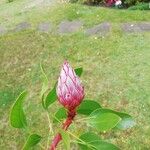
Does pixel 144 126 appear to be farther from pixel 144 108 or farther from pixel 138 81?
pixel 138 81

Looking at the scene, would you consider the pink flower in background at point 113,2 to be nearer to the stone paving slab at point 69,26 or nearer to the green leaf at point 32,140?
the stone paving slab at point 69,26

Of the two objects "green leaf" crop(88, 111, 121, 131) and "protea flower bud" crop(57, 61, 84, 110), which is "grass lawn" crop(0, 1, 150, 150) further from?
"protea flower bud" crop(57, 61, 84, 110)

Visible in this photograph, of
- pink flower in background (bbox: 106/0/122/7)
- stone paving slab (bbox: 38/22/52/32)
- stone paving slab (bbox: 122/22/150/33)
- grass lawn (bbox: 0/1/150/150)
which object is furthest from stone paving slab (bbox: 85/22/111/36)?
pink flower in background (bbox: 106/0/122/7)

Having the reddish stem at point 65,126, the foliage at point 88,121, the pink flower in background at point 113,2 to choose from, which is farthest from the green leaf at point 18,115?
the pink flower in background at point 113,2

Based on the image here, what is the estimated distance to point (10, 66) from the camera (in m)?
8.36

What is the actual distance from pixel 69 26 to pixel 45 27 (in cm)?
52

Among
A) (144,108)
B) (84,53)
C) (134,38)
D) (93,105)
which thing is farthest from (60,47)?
(93,105)

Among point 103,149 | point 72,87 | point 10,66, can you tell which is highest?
point 72,87

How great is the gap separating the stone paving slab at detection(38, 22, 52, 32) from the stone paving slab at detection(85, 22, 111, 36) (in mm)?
855

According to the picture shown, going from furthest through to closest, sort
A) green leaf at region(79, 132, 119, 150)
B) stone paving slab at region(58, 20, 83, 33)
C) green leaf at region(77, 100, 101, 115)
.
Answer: stone paving slab at region(58, 20, 83, 33)
green leaf at region(77, 100, 101, 115)
green leaf at region(79, 132, 119, 150)

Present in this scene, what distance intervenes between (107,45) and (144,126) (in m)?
2.56

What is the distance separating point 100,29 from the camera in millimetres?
9117

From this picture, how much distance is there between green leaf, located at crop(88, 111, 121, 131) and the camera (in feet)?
4.74

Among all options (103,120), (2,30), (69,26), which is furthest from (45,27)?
(103,120)
